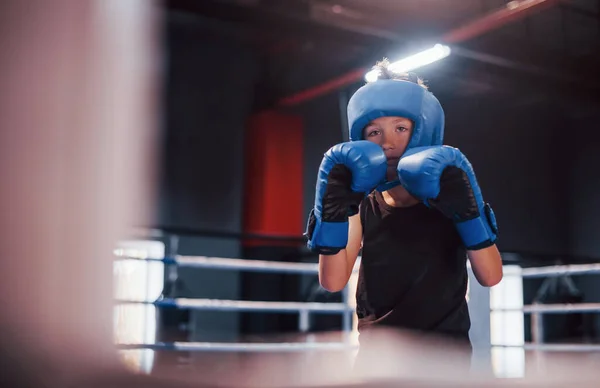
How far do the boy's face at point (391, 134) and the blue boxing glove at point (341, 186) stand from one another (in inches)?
2.8

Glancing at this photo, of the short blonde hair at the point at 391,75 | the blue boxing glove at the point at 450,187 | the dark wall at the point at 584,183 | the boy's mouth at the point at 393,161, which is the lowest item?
the blue boxing glove at the point at 450,187

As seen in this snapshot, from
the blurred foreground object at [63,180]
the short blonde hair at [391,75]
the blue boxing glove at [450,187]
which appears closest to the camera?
the blurred foreground object at [63,180]

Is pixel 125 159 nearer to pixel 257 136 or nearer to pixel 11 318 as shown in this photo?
pixel 11 318

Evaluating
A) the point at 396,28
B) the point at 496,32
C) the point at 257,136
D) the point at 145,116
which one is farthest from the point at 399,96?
the point at 257,136

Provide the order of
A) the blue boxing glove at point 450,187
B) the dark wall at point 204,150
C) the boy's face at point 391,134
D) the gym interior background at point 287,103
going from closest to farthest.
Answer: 1. the blue boxing glove at point 450,187
2. the boy's face at point 391,134
3. the gym interior background at point 287,103
4. the dark wall at point 204,150

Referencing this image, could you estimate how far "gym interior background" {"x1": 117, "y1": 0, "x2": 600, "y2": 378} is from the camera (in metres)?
5.71

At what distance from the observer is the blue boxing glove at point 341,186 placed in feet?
3.15

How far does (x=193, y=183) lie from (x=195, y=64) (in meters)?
1.32

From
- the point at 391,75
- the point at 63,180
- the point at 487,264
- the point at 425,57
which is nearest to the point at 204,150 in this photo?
the point at 425,57

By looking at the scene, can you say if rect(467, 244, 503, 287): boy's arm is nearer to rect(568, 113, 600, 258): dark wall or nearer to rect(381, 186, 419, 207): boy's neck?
rect(381, 186, 419, 207): boy's neck

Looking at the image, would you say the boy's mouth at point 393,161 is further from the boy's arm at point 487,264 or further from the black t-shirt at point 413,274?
the boy's arm at point 487,264

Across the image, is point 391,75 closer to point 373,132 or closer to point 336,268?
point 373,132

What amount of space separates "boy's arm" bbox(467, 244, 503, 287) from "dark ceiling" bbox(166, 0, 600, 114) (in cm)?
395

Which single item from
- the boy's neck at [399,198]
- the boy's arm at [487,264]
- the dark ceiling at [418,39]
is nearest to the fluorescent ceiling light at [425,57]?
the dark ceiling at [418,39]
